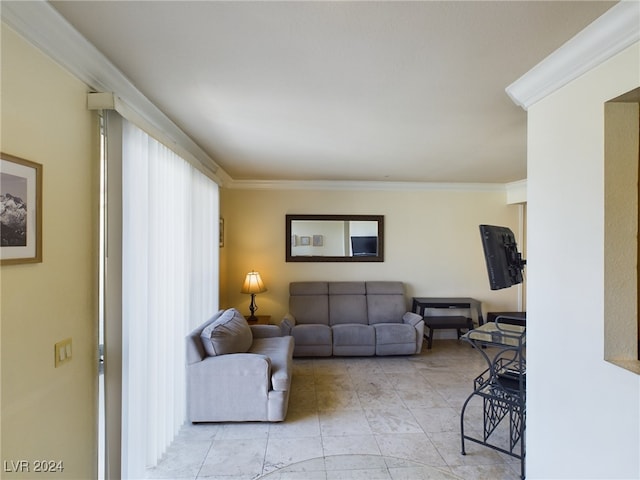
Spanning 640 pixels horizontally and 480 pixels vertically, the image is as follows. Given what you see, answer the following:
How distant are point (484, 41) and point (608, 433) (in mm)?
1816

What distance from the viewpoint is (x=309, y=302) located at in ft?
14.9

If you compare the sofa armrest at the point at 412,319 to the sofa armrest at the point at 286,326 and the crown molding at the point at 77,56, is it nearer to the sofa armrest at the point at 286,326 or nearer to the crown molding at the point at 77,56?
the sofa armrest at the point at 286,326

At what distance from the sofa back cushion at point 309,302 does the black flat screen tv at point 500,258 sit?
A: 295 cm

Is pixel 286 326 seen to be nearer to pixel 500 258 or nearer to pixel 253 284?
pixel 253 284

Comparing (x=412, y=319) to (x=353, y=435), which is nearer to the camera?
(x=353, y=435)

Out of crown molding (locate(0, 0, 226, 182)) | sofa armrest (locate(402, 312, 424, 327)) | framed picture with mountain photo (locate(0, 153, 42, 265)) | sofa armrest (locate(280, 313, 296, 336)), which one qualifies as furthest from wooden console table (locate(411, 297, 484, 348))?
framed picture with mountain photo (locate(0, 153, 42, 265))

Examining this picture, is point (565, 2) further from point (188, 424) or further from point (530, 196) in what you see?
point (188, 424)

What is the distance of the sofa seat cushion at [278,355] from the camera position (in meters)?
2.63

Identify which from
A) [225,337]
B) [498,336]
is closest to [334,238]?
[225,337]

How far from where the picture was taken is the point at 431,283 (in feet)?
16.3

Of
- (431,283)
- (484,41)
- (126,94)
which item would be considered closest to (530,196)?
(484,41)

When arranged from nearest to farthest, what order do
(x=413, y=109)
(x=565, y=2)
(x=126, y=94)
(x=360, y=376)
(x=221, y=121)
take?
(x=565, y=2)
(x=126, y=94)
(x=413, y=109)
(x=221, y=121)
(x=360, y=376)

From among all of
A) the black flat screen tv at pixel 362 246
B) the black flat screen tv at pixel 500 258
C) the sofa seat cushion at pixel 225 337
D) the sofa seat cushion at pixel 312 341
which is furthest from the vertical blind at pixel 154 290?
the black flat screen tv at pixel 362 246

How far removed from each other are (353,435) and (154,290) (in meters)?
1.92
